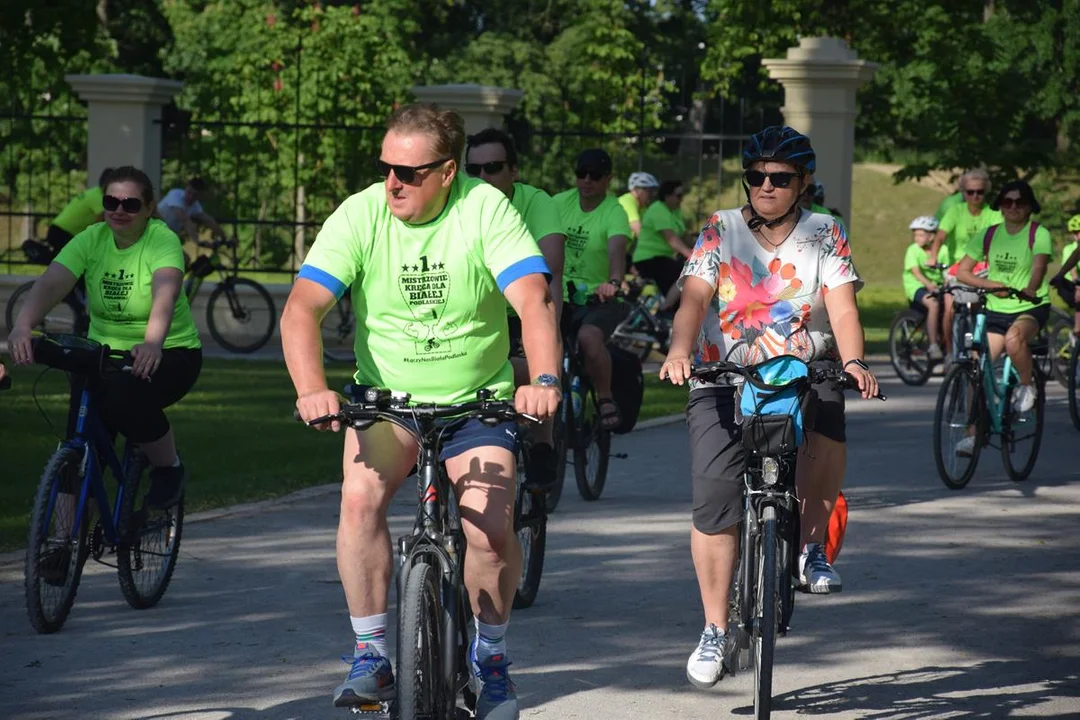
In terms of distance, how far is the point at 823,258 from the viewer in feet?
18.4

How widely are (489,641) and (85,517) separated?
7.31 feet

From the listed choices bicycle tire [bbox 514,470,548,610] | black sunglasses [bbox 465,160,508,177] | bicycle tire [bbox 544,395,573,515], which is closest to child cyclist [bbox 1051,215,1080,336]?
bicycle tire [bbox 544,395,573,515]

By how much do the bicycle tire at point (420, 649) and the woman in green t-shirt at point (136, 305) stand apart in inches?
99.5

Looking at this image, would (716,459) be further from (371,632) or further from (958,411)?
(958,411)

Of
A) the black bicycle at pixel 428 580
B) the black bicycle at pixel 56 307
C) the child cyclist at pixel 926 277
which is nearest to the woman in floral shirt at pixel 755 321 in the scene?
the black bicycle at pixel 428 580

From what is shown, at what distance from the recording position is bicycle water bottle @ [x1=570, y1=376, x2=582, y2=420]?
9625 mm

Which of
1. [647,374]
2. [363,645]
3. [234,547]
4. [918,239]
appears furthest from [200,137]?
[363,645]

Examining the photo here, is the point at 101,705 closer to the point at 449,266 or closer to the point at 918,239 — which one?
the point at 449,266

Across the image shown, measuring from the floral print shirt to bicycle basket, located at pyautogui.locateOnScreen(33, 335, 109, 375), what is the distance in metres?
2.33

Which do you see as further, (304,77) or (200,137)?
(304,77)

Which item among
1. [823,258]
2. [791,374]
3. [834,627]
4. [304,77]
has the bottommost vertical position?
[834,627]

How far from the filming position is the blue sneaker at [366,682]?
4629 millimetres

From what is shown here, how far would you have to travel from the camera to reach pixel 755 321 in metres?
5.62

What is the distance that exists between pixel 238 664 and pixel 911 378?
12.3 m
